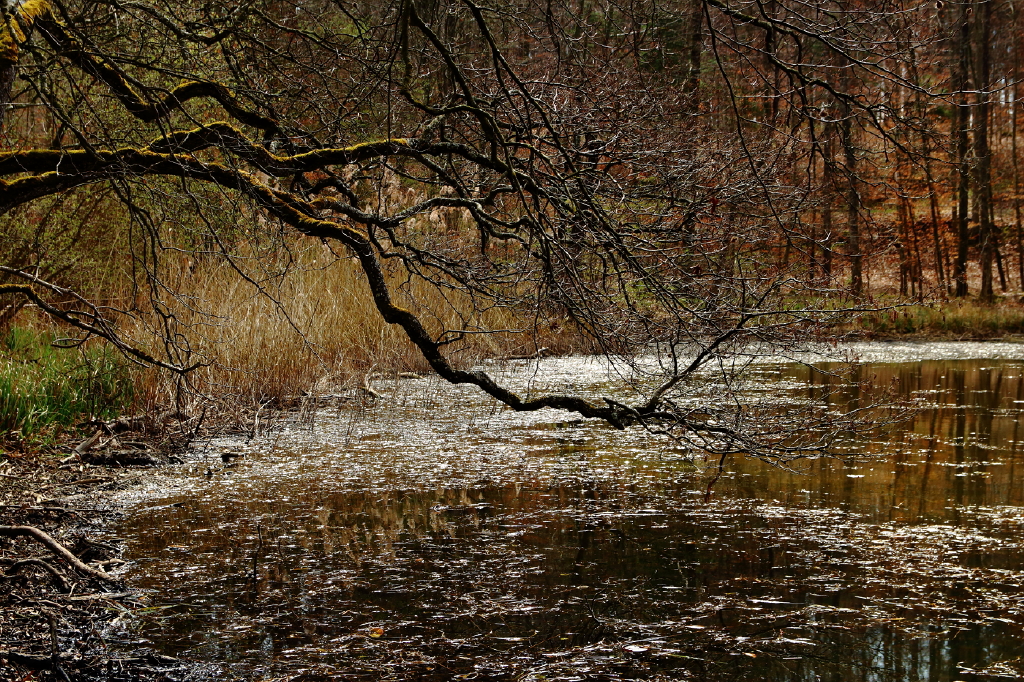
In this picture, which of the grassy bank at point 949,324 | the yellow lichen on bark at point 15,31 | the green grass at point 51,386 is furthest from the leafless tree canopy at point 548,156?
the grassy bank at point 949,324

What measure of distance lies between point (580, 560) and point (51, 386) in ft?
14.3

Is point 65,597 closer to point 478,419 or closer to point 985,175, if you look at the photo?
point 478,419

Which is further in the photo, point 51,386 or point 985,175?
point 985,175

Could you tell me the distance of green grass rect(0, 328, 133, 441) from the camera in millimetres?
5816

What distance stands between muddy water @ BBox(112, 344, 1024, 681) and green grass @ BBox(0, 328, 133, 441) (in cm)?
94

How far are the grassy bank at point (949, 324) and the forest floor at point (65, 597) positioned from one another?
12569mm

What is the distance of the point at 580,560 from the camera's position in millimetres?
3984

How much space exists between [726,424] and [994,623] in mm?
1350

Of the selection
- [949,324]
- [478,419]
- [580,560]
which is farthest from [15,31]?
[949,324]

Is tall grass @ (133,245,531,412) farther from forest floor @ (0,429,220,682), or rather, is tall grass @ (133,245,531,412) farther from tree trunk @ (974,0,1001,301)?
tree trunk @ (974,0,1001,301)

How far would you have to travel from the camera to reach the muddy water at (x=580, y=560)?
10.0ft

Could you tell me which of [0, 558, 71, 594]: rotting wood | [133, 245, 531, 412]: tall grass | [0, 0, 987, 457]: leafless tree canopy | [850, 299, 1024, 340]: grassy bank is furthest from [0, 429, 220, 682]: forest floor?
[850, 299, 1024, 340]: grassy bank

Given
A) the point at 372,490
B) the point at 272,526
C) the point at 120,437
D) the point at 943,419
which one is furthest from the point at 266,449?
the point at 943,419

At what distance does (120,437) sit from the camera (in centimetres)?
638
